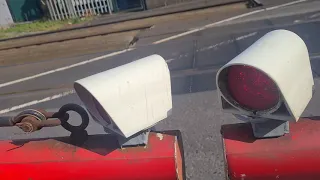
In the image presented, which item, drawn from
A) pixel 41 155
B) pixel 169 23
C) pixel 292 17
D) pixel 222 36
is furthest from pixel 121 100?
pixel 169 23

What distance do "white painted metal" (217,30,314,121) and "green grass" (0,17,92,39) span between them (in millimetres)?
13920

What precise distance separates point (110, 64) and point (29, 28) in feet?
33.4

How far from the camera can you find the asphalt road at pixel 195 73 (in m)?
3.56

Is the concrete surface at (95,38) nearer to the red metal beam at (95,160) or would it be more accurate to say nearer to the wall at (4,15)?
the red metal beam at (95,160)

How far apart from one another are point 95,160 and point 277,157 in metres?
0.85

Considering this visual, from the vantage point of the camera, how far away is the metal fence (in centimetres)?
1574

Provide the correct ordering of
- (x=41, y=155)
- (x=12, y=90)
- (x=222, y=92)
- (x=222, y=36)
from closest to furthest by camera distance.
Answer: (x=222, y=92) < (x=41, y=155) < (x=12, y=90) < (x=222, y=36)

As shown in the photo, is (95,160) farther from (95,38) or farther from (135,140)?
(95,38)

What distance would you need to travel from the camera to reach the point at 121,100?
1.56 meters

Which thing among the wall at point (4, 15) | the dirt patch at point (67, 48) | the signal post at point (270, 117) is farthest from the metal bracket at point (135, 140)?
the wall at point (4, 15)

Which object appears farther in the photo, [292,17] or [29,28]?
[29,28]

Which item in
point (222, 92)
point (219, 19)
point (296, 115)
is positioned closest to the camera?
point (296, 115)

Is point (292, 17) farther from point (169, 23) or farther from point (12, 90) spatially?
point (12, 90)

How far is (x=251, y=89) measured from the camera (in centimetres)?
165
